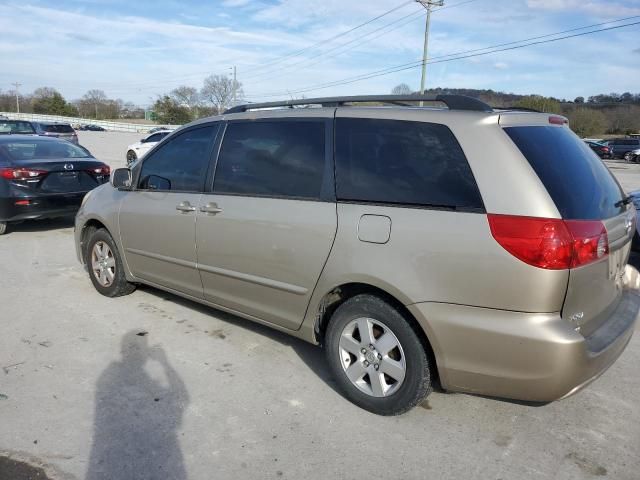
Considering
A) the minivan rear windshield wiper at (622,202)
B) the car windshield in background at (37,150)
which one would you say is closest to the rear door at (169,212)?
the minivan rear windshield wiper at (622,202)

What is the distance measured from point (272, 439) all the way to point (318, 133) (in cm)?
190

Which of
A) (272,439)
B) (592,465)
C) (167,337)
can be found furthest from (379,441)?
(167,337)

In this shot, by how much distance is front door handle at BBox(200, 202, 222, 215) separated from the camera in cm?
386

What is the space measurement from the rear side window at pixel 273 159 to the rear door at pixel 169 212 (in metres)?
0.25

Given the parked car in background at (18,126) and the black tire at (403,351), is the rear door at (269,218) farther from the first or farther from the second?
the parked car in background at (18,126)

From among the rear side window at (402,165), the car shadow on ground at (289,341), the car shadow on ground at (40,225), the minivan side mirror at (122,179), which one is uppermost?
the rear side window at (402,165)

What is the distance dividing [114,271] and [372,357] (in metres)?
3.12

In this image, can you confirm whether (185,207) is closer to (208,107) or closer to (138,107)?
(208,107)

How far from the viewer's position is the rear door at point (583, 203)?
2596mm

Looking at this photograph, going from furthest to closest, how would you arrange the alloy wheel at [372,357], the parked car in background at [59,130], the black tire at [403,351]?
the parked car in background at [59,130], the alloy wheel at [372,357], the black tire at [403,351]

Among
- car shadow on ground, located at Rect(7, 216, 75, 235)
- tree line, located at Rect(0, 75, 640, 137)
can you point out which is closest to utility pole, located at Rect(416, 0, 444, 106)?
tree line, located at Rect(0, 75, 640, 137)

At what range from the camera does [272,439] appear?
2.90 m

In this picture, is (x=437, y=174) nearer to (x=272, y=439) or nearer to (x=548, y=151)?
(x=548, y=151)

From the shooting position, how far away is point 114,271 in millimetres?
5105
